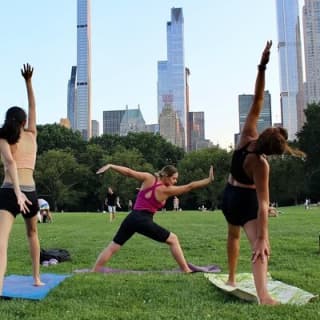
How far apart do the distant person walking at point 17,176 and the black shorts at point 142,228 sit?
168 cm

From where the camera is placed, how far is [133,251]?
11914mm

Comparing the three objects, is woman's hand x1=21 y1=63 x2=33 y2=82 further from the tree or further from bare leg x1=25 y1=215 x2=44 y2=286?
the tree

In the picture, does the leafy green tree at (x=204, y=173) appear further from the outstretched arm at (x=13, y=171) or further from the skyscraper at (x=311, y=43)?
the skyscraper at (x=311, y=43)

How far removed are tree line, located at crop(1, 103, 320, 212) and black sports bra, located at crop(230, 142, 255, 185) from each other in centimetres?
5845

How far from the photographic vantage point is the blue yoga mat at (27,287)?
240 inches

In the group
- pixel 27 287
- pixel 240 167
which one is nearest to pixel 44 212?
pixel 27 287

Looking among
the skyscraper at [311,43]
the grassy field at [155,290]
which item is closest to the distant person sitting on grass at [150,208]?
the grassy field at [155,290]

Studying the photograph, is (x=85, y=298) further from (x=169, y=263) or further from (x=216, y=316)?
(x=169, y=263)

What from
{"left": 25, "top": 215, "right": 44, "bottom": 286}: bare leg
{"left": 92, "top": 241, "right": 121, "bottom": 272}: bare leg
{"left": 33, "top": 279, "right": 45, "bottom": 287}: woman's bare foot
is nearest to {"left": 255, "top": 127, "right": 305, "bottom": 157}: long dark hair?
{"left": 25, "top": 215, "right": 44, "bottom": 286}: bare leg

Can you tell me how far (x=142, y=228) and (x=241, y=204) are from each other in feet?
8.36

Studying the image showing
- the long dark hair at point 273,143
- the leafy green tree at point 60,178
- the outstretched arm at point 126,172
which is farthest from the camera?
the leafy green tree at point 60,178

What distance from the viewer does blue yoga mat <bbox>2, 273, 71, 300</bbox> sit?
6.09 meters

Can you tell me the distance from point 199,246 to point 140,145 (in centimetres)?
6717

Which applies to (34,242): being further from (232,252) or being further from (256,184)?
(256,184)
